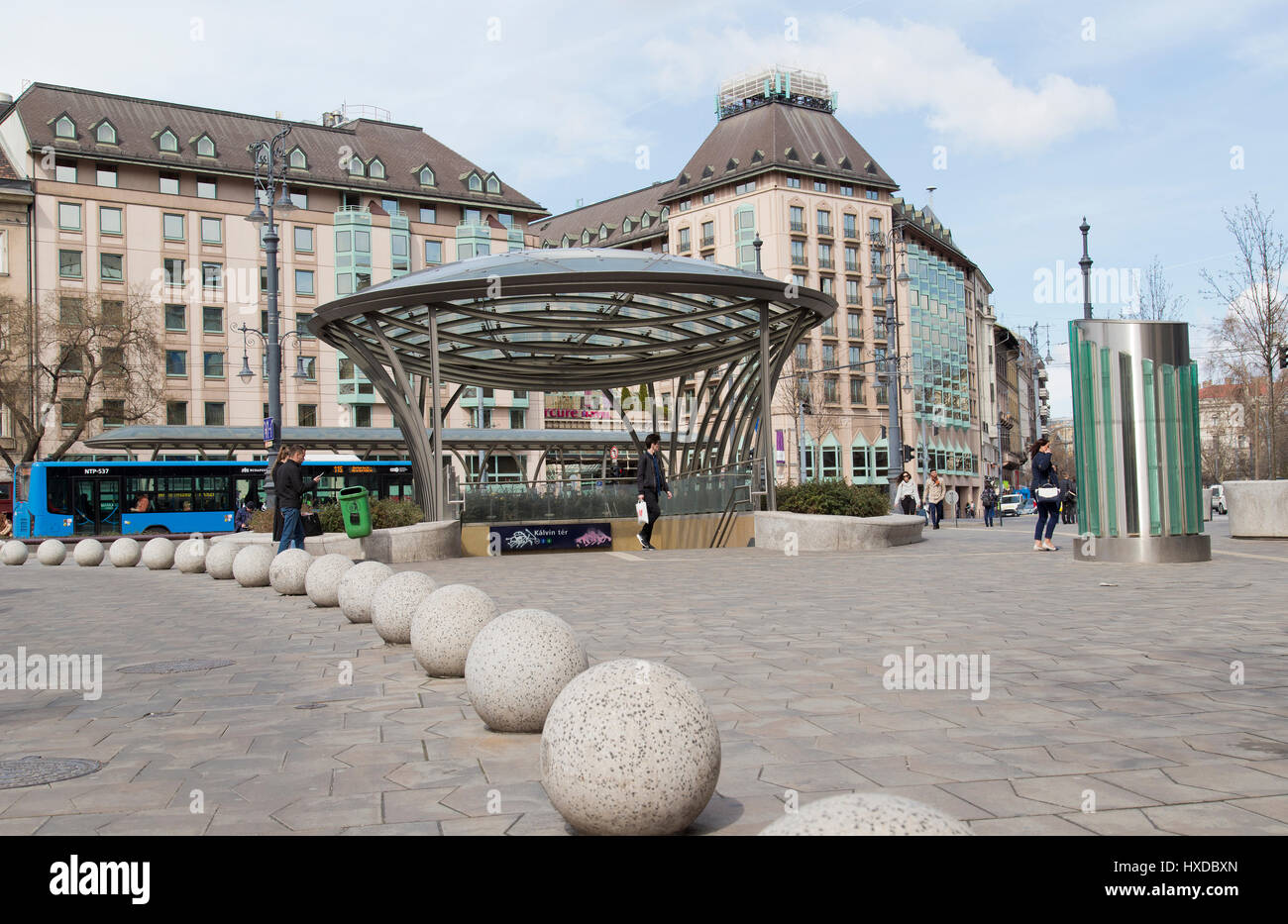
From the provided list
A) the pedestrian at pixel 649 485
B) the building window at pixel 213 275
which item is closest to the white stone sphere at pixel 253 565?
the pedestrian at pixel 649 485

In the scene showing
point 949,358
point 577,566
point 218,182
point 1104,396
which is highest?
point 218,182

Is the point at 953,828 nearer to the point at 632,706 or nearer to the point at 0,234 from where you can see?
the point at 632,706

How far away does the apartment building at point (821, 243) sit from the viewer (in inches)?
3056

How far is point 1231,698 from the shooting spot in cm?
634

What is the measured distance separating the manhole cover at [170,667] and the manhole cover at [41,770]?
9.52 ft

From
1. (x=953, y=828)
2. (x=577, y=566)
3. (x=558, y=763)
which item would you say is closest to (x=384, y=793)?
(x=558, y=763)

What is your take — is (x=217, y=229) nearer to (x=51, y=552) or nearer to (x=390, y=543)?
(x=51, y=552)

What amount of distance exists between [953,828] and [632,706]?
62.4 inches

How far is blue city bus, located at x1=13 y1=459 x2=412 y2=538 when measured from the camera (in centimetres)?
3594

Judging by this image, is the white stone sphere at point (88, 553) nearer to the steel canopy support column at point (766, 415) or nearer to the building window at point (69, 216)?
the steel canopy support column at point (766, 415)

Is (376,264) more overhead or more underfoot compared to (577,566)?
more overhead

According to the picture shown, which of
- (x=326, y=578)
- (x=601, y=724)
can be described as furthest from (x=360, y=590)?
(x=601, y=724)

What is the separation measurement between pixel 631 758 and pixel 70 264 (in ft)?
208

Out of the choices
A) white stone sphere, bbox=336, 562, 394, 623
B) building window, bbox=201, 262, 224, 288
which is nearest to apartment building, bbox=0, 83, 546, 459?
building window, bbox=201, 262, 224, 288
